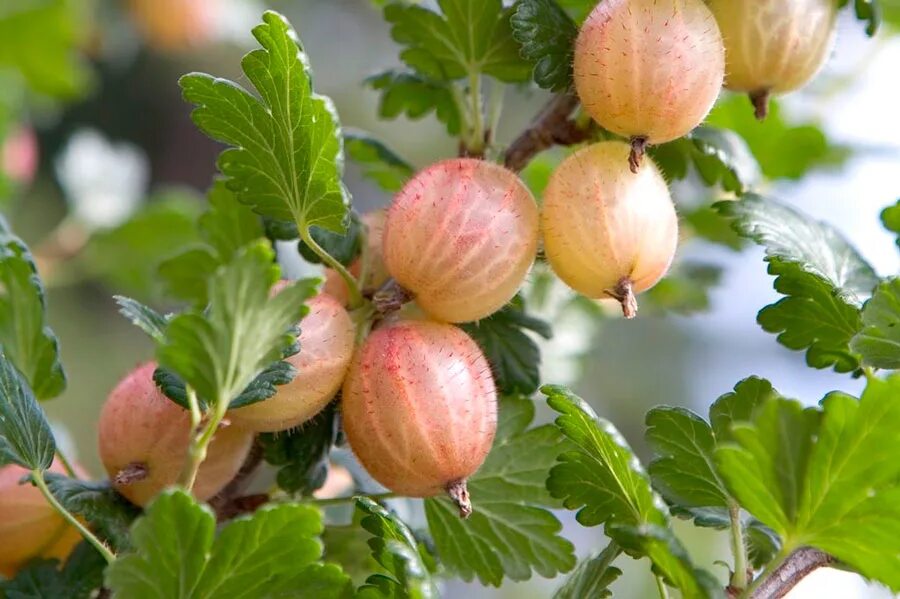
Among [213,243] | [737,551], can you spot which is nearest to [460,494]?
[737,551]

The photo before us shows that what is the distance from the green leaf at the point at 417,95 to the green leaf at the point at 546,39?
0.49ft

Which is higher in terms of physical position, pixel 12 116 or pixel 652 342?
pixel 12 116

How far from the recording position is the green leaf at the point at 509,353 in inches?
29.3

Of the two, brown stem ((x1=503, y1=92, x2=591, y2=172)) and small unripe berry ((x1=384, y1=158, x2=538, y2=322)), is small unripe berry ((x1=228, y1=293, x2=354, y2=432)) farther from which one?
brown stem ((x1=503, y1=92, x2=591, y2=172))

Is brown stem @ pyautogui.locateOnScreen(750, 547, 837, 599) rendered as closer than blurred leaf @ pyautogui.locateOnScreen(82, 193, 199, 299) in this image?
Yes

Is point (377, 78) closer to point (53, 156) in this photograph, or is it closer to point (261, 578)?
point (261, 578)

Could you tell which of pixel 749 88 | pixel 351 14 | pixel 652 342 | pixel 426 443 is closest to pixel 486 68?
pixel 749 88

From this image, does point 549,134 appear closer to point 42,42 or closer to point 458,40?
point 458,40

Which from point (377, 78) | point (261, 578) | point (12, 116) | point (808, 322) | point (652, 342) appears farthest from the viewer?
point (652, 342)

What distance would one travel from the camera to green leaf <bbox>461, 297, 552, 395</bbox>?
75 cm

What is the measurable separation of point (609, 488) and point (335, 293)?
0.72ft

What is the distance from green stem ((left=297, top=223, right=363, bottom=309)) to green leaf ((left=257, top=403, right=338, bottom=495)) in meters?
0.08

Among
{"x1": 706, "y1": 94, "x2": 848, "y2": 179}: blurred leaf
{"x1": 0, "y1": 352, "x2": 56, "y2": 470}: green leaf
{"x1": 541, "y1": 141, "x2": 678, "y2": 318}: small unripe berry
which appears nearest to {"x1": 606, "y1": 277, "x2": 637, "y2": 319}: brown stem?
{"x1": 541, "y1": 141, "x2": 678, "y2": 318}: small unripe berry

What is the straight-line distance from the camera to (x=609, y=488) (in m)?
0.62
